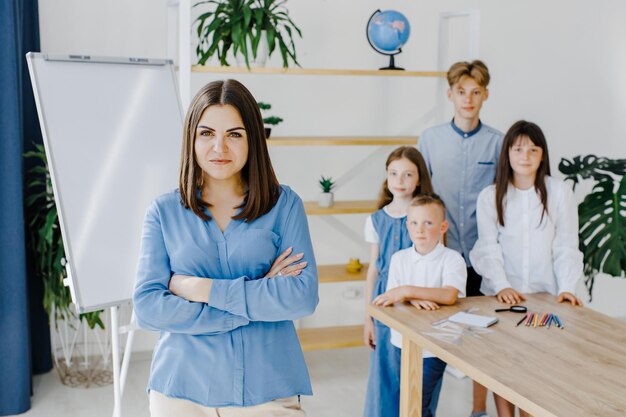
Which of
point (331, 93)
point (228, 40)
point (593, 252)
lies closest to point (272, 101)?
point (331, 93)

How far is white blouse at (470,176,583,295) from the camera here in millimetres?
2760

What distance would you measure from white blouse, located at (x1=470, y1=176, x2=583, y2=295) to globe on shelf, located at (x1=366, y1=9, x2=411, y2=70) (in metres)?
1.32

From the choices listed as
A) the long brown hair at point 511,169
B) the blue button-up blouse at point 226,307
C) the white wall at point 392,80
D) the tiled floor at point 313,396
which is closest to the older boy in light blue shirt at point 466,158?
the long brown hair at point 511,169

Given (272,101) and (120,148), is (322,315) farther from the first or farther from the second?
(120,148)

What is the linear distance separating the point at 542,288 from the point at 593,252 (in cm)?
98

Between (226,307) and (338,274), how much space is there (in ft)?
7.90

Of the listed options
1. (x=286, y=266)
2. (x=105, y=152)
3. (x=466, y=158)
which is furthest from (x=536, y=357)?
(x=105, y=152)

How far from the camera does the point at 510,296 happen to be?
2553 mm

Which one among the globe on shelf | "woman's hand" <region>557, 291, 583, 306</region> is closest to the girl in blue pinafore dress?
"woman's hand" <region>557, 291, 583, 306</region>

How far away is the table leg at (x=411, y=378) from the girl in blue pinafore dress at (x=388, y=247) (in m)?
0.39

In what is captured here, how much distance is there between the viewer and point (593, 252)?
363cm

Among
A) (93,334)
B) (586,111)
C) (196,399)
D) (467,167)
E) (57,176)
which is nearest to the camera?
(196,399)

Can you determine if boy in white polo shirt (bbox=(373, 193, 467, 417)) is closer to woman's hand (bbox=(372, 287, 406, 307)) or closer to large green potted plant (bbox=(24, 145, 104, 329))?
woman's hand (bbox=(372, 287, 406, 307))

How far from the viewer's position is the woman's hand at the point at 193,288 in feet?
5.09
